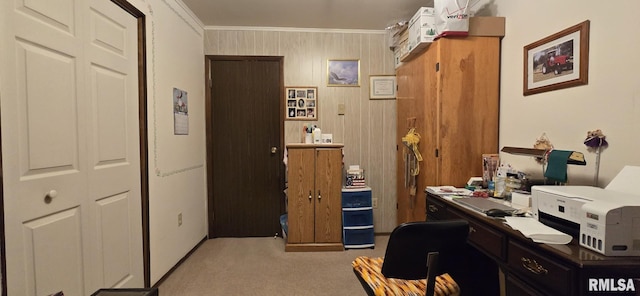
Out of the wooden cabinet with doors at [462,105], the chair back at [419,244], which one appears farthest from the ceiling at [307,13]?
the chair back at [419,244]

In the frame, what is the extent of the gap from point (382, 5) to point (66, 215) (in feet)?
9.25

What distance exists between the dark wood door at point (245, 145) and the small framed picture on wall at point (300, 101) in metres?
0.10

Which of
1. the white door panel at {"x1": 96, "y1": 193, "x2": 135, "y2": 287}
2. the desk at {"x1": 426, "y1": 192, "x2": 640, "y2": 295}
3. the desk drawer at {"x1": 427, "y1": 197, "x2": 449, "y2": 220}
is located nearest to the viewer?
the desk at {"x1": 426, "y1": 192, "x2": 640, "y2": 295}

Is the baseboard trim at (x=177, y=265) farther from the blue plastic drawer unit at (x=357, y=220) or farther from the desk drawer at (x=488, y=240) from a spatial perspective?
the desk drawer at (x=488, y=240)

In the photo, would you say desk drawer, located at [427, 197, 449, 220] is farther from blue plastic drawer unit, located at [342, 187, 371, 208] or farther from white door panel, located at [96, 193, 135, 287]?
white door panel, located at [96, 193, 135, 287]

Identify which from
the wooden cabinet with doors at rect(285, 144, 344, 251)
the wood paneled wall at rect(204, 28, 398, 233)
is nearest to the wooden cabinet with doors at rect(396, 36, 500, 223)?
the wooden cabinet with doors at rect(285, 144, 344, 251)

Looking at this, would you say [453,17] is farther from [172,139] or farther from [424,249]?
[172,139]

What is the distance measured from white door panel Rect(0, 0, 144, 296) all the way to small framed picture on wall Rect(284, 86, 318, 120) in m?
1.63

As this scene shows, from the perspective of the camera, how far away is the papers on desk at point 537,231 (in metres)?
1.10

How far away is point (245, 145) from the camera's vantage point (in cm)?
339

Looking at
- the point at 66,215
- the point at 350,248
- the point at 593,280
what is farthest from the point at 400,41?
the point at 66,215

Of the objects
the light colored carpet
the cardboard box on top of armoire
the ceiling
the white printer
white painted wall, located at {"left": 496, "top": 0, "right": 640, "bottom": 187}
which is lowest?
the light colored carpet

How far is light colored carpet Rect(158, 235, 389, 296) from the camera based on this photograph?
2258mm

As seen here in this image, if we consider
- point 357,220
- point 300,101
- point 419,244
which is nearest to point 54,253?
point 419,244
